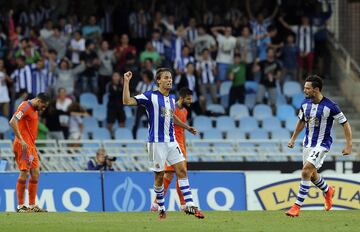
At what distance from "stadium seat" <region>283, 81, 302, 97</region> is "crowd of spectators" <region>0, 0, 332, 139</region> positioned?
277 mm

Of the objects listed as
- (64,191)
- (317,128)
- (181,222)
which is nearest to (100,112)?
(64,191)

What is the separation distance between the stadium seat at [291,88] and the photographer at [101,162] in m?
7.61

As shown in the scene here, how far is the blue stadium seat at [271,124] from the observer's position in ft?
92.8

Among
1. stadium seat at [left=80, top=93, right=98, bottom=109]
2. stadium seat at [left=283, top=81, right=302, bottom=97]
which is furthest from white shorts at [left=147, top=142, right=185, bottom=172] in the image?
stadium seat at [left=283, top=81, right=302, bottom=97]

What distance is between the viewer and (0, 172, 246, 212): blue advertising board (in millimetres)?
22234

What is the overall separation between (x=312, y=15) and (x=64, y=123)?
786cm

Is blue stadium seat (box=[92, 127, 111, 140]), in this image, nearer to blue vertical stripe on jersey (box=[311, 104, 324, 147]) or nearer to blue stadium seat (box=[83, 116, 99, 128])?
blue stadium seat (box=[83, 116, 99, 128])

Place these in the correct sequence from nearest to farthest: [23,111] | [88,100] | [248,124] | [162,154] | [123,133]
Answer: [162,154], [23,111], [123,133], [248,124], [88,100]

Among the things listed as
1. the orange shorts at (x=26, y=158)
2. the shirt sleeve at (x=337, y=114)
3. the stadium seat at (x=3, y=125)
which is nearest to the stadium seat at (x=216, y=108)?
the stadium seat at (x=3, y=125)

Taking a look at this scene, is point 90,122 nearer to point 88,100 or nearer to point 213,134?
point 88,100

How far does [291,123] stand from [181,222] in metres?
12.6

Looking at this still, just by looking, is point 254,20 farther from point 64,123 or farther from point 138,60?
point 64,123

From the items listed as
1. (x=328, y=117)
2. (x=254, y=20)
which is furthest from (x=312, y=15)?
(x=328, y=117)

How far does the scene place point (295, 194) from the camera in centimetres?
2205
